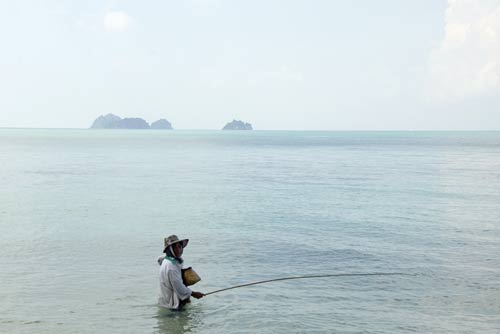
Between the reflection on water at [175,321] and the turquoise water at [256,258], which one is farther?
the turquoise water at [256,258]

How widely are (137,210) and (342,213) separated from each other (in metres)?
10.2

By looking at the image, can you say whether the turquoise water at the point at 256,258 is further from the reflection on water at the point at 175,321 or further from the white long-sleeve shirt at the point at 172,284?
the white long-sleeve shirt at the point at 172,284

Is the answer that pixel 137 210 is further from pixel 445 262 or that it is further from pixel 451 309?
pixel 451 309

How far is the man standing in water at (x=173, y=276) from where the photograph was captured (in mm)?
12113

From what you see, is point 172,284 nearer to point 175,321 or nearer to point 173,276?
point 173,276

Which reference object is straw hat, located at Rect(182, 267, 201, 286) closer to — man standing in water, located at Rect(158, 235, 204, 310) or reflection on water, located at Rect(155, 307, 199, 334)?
man standing in water, located at Rect(158, 235, 204, 310)

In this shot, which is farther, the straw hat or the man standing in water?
the straw hat

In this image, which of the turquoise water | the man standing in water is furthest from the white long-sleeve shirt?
the turquoise water

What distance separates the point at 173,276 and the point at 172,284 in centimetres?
25

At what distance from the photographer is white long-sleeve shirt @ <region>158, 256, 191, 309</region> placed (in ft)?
39.9

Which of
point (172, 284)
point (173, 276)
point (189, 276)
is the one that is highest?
point (173, 276)

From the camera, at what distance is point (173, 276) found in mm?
12148

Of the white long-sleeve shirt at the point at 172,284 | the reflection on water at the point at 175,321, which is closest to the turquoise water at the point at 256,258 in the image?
the reflection on water at the point at 175,321

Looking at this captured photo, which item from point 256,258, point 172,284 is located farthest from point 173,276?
point 256,258
